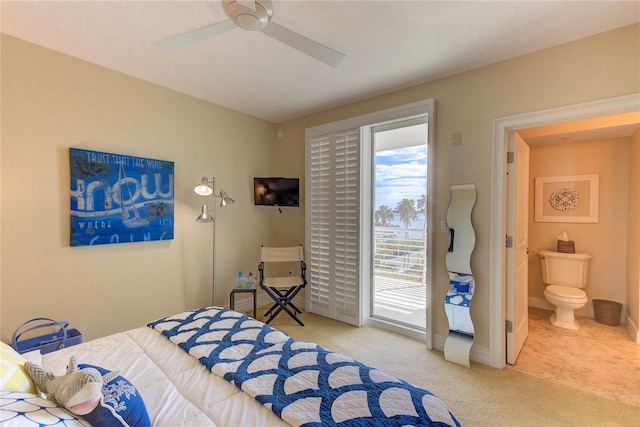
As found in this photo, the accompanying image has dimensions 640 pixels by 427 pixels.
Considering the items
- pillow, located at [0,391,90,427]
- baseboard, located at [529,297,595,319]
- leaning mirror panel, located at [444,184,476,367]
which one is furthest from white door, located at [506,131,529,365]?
pillow, located at [0,391,90,427]

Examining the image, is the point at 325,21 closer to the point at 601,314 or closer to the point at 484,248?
the point at 484,248

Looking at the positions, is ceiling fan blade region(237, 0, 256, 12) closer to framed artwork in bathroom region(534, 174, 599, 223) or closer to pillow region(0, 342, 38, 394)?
pillow region(0, 342, 38, 394)

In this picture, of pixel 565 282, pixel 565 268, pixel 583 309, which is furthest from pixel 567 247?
pixel 583 309

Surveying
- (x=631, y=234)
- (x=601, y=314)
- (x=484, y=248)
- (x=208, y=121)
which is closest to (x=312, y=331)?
(x=484, y=248)

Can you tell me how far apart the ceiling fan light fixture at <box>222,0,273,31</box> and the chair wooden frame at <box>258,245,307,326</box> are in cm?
248

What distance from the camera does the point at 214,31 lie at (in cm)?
155

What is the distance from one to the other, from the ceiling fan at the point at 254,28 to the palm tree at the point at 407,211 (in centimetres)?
209

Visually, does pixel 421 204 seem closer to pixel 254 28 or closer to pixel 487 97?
pixel 487 97

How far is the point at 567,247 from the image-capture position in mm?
3564

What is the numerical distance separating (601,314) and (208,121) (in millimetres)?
5055

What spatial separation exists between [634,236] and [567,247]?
0.65 meters

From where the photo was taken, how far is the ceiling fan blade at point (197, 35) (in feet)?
4.96

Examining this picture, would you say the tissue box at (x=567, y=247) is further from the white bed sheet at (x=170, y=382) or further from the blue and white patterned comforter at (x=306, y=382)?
the white bed sheet at (x=170, y=382)

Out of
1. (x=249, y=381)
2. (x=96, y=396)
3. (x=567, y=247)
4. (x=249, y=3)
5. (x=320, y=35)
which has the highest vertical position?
(x=320, y=35)
